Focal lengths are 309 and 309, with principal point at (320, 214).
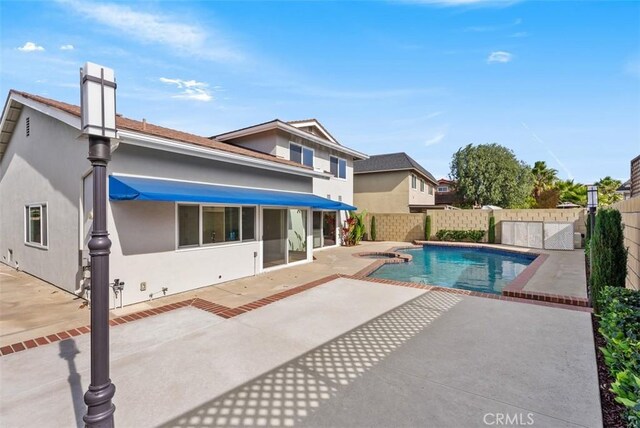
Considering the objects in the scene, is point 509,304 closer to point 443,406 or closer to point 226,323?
point 443,406

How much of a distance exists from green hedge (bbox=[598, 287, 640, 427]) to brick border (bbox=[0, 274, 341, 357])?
8983 mm

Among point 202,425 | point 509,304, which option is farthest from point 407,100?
point 202,425

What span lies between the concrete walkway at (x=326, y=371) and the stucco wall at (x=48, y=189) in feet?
20.3

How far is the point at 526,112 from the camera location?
72.7ft

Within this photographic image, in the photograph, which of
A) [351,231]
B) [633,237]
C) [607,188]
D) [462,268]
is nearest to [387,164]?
[351,231]

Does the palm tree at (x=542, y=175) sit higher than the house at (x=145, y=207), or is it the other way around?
the palm tree at (x=542, y=175)

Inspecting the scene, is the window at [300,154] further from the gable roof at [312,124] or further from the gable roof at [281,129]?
the gable roof at [312,124]

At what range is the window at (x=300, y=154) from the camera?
1025 inches

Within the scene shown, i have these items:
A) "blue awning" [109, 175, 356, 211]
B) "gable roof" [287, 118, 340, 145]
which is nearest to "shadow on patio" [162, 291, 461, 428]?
"blue awning" [109, 175, 356, 211]

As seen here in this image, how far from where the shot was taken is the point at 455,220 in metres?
34.1

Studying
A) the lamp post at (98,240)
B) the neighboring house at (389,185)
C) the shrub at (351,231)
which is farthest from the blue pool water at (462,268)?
the lamp post at (98,240)

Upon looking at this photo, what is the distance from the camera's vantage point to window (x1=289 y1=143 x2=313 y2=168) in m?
26.0

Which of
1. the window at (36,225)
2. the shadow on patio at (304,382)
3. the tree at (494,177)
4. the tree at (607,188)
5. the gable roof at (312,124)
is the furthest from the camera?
the tree at (607,188)

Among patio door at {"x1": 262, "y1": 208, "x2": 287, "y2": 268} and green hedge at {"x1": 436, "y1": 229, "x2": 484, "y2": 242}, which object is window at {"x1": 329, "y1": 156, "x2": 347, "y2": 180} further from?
patio door at {"x1": 262, "y1": 208, "x2": 287, "y2": 268}
